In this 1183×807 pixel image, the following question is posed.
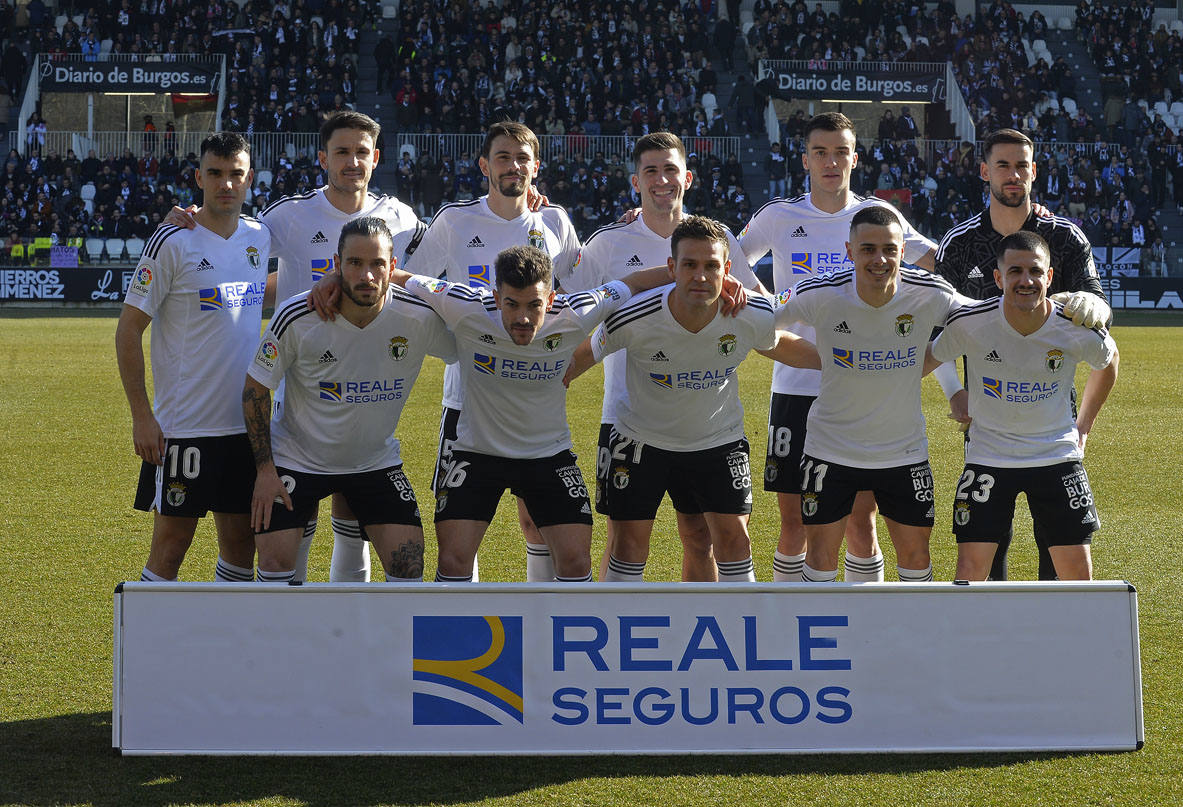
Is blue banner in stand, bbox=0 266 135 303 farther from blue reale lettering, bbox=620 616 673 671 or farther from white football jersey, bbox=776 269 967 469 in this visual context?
blue reale lettering, bbox=620 616 673 671

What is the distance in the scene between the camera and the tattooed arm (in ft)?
15.8

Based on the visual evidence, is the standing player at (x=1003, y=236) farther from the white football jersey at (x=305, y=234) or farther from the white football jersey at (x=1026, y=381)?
the white football jersey at (x=305, y=234)

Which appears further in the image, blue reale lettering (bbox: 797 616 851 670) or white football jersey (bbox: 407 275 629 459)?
white football jersey (bbox: 407 275 629 459)

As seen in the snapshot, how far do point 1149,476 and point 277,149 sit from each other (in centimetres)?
2552

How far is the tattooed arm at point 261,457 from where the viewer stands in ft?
15.8

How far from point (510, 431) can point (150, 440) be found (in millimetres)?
1496

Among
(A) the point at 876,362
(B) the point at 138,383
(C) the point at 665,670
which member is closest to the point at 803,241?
(A) the point at 876,362

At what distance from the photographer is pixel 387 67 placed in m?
34.4

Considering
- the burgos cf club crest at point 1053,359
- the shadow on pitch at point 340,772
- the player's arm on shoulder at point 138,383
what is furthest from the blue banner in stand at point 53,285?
the burgos cf club crest at point 1053,359

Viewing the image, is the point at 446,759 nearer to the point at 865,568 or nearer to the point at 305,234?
the point at 865,568

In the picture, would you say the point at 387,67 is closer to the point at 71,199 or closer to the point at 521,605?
the point at 71,199

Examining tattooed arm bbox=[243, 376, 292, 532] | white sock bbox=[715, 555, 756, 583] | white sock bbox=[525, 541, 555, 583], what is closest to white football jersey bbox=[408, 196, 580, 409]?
white sock bbox=[525, 541, 555, 583]

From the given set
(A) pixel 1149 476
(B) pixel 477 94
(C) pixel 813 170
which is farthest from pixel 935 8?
(C) pixel 813 170

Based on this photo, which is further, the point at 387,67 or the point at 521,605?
the point at 387,67
